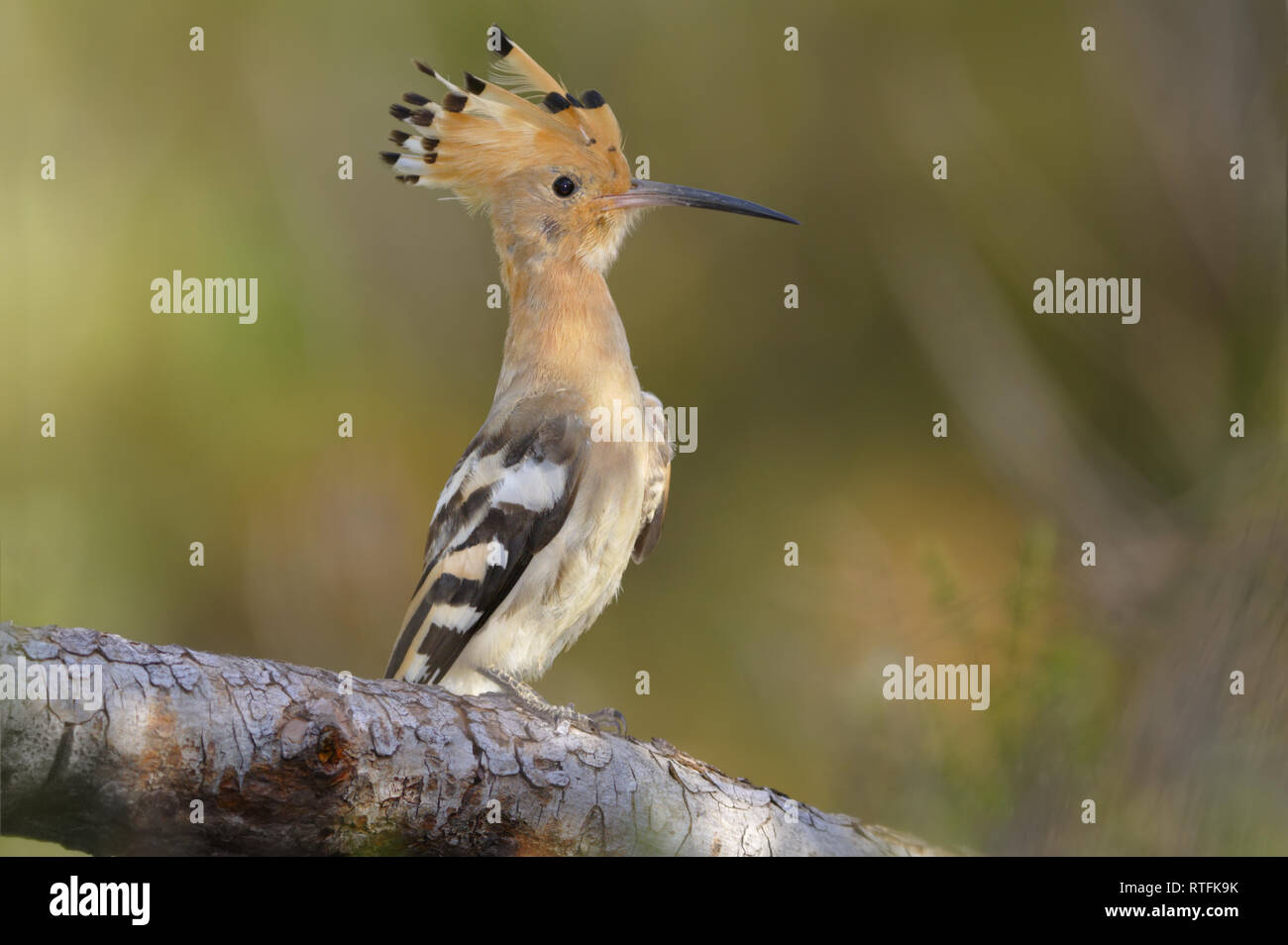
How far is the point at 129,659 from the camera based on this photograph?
4.32 ft

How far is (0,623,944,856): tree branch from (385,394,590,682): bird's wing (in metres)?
0.42

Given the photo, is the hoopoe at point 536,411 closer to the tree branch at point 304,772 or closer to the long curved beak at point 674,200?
the long curved beak at point 674,200

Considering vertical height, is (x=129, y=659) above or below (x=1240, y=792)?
above

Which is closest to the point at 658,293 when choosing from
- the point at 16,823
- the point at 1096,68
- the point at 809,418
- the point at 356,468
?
the point at 809,418

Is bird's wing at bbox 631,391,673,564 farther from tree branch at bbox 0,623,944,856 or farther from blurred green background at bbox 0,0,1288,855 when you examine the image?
tree branch at bbox 0,623,944,856

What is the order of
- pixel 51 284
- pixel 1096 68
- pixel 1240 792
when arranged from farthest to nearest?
pixel 1096 68 → pixel 51 284 → pixel 1240 792

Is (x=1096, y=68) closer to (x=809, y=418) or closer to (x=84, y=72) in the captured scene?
(x=809, y=418)

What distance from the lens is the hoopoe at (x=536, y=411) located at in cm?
208

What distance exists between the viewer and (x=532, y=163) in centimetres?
236

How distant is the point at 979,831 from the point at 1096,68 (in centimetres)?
240

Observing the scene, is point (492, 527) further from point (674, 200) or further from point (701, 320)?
point (701, 320)

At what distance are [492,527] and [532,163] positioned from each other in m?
0.74

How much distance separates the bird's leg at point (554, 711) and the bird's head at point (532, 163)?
2.70 ft

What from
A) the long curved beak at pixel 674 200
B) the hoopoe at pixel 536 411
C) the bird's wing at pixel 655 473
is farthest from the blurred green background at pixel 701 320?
the long curved beak at pixel 674 200
